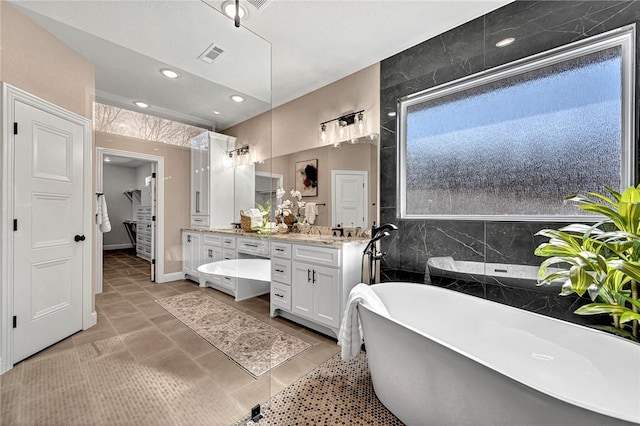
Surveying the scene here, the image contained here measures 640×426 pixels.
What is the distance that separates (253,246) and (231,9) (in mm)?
1813

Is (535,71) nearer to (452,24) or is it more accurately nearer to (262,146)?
(452,24)

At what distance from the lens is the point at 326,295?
2.38 metres

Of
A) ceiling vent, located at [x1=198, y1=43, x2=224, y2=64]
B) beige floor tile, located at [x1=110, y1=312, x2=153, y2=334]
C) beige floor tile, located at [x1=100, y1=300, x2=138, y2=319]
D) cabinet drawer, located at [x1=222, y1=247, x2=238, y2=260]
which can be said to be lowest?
beige floor tile, located at [x1=110, y1=312, x2=153, y2=334]

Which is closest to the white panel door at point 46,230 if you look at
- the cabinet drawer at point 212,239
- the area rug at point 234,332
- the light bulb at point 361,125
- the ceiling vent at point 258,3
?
the area rug at point 234,332

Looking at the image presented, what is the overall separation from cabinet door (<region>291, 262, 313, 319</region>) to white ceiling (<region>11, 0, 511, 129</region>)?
4.76ft

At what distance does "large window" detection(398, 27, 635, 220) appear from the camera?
64.5 inches

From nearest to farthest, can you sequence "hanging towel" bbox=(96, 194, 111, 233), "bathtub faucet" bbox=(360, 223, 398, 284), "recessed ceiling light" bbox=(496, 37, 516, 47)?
"hanging towel" bbox=(96, 194, 111, 233) < "recessed ceiling light" bbox=(496, 37, 516, 47) < "bathtub faucet" bbox=(360, 223, 398, 284)

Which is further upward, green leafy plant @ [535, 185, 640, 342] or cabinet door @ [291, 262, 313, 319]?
green leafy plant @ [535, 185, 640, 342]

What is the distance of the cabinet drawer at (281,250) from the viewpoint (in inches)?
104

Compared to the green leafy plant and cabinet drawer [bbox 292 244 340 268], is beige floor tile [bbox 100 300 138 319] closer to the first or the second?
cabinet drawer [bbox 292 244 340 268]

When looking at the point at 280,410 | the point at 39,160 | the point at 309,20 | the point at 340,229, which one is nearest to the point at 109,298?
the point at 39,160

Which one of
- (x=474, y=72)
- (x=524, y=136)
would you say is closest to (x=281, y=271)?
(x=524, y=136)

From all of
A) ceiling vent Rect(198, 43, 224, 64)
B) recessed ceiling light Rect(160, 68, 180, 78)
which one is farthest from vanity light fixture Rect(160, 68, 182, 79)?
ceiling vent Rect(198, 43, 224, 64)

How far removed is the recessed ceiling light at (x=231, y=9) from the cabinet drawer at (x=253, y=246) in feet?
5.60
